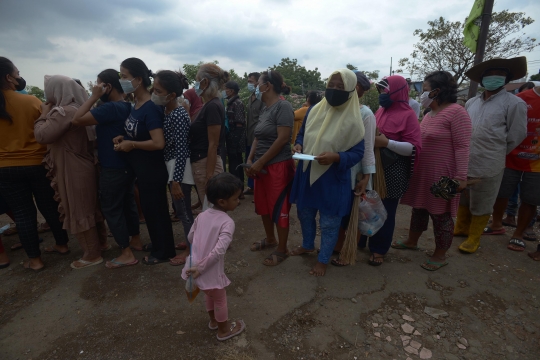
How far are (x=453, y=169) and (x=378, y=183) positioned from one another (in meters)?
0.67

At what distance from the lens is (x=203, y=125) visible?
277cm

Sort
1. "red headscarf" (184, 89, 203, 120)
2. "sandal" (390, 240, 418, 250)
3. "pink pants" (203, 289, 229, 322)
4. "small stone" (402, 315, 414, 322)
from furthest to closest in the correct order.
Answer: "red headscarf" (184, 89, 203, 120) → "sandal" (390, 240, 418, 250) → "small stone" (402, 315, 414, 322) → "pink pants" (203, 289, 229, 322)

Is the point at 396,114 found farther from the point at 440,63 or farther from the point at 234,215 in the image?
the point at 440,63

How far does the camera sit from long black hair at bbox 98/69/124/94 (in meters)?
2.66

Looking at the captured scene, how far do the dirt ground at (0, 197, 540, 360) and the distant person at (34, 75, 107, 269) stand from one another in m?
0.59

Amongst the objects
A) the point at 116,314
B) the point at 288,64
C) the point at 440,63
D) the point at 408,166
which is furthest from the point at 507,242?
the point at 288,64

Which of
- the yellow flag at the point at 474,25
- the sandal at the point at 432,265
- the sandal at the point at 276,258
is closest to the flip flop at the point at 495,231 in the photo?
the sandal at the point at 432,265

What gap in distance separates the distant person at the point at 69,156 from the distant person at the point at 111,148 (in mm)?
125

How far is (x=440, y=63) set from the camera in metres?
15.5

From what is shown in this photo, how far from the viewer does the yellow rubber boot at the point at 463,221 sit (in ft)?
11.9

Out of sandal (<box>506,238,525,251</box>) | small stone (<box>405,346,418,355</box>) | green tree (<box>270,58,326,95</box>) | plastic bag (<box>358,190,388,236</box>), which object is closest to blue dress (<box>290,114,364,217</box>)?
plastic bag (<box>358,190,388,236</box>)

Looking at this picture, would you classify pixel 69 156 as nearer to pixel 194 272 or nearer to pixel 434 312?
pixel 194 272

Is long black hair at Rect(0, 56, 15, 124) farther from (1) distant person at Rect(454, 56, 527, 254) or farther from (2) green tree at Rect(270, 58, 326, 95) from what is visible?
(2) green tree at Rect(270, 58, 326, 95)

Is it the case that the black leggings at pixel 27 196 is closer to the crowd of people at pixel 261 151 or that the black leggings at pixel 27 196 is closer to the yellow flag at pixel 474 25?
the crowd of people at pixel 261 151
